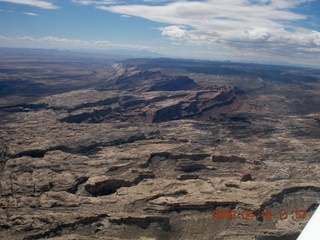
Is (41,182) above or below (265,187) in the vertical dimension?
below

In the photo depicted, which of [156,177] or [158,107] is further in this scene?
[158,107]

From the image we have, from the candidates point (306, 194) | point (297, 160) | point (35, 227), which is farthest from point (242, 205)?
point (297, 160)

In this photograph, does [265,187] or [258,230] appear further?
[265,187]

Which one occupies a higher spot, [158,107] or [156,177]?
[158,107]

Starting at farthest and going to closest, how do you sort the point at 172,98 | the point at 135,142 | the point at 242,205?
the point at 172,98 → the point at 135,142 → the point at 242,205

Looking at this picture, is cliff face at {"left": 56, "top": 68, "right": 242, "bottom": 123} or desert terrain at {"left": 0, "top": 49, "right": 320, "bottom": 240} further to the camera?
cliff face at {"left": 56, "top": 68, "right": 242, "bottom": 123}

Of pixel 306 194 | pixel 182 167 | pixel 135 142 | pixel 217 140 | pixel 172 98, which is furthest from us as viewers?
pixel 172 98

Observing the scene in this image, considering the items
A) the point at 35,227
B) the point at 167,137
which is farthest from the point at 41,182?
the point at 167,137

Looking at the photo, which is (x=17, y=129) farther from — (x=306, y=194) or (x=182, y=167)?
(x=306, y=194)

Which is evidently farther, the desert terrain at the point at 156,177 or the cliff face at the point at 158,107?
the cliff face at the point at 158,107
